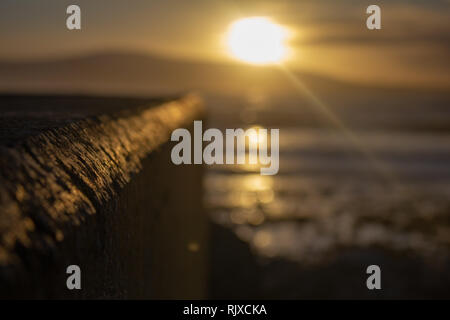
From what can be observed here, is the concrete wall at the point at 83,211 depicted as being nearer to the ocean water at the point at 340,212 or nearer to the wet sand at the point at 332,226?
the wet sand at the point at 332,226

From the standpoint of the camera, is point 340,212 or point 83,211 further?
point 340,212

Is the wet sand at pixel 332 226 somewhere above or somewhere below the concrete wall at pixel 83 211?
above

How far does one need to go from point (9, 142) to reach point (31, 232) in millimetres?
312

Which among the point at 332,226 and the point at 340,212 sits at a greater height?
the point at 340,212

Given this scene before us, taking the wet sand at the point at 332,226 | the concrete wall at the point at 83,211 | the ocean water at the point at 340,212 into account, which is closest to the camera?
the concrete wall at the point at 83,211

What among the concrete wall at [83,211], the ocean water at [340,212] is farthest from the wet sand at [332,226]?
the concrete wall at [83,211]

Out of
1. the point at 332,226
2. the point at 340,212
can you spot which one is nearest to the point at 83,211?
the point at 332,226

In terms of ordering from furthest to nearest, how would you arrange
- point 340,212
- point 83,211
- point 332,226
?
point 340,212 < point 332,226 < point 83,211

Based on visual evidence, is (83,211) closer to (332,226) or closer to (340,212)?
(332,226)

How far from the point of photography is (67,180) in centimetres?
86

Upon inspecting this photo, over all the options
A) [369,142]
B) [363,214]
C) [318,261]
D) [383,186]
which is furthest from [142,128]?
[369,142]

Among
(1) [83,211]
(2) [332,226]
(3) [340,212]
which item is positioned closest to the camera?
(1) [83,211]

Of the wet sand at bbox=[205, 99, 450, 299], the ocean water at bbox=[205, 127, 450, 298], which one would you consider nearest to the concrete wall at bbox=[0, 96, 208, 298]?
the wet sand at bbox=[205, 99, 450, 299]
